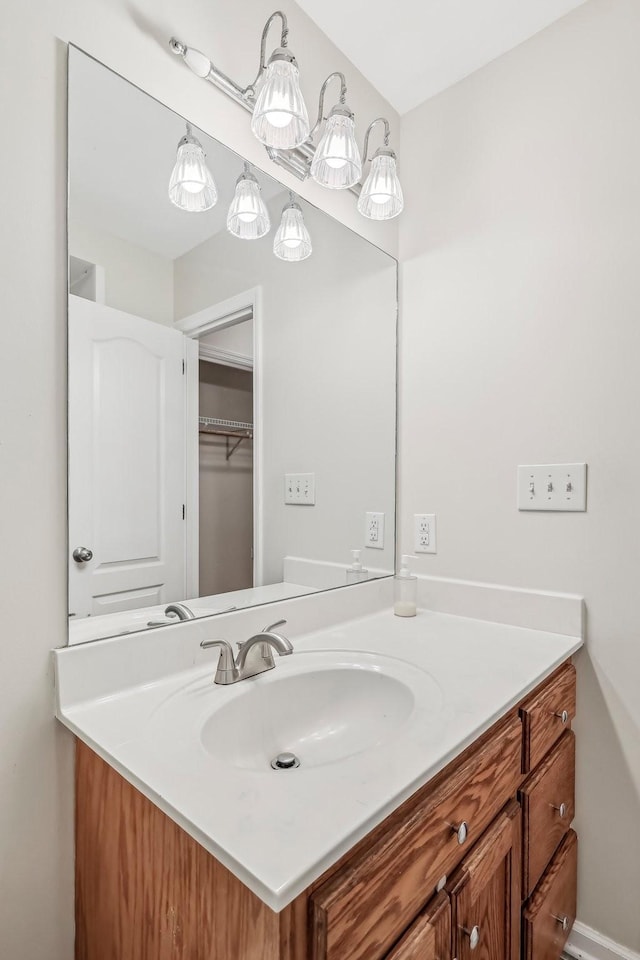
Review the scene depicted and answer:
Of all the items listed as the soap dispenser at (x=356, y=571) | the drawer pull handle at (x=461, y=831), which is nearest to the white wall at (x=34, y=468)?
the drawer pull handle at (x=461, y=831)

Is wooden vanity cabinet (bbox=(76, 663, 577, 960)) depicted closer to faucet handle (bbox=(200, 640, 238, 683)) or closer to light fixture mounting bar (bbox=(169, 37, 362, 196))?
faucet handle (bbox=(200, 640, 238, 683))

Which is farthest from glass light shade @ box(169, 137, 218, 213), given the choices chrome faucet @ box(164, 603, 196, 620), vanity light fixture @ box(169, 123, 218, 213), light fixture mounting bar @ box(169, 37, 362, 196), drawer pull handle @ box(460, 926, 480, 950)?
drawer pull handle @ box(460, 926, 480, 950)

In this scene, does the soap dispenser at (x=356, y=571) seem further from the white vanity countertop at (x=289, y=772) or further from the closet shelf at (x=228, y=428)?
the closet shelf at (x=228, y=428)

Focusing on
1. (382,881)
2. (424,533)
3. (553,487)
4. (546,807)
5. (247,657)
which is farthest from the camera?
(424,533)

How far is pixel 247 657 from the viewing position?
3.15 feet

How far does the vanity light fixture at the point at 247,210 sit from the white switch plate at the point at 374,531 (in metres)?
0.83

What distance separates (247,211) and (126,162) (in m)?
0.29

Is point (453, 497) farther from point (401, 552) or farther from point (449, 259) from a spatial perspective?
point (449, 259)

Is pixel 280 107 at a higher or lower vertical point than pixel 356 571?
higher

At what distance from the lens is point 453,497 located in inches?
58.4

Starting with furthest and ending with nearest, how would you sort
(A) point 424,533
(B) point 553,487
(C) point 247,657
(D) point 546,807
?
(A) point 424,533, (B) point 553,487, (D) point 546,807, (C) point 247,657

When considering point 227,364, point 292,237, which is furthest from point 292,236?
point 227,364

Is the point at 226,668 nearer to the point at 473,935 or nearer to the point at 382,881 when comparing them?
the point at 382,881

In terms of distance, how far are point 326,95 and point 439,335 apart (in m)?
0.71
